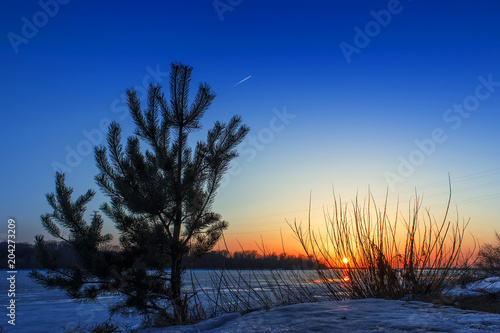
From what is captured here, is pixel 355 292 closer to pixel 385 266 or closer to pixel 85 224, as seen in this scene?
pixel 385 266

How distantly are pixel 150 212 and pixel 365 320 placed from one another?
4.58 metres

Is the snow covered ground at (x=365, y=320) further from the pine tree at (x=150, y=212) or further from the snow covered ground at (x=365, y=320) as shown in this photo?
the pine tree at (x=150, y=212)

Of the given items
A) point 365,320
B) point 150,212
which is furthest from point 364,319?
point 150,212

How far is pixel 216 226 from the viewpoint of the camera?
621cm

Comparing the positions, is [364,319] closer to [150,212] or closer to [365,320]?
[365,320]

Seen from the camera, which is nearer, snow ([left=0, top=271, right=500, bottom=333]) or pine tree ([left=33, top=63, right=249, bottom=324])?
snow ([left=0, top=271, right=500, bottom=333])

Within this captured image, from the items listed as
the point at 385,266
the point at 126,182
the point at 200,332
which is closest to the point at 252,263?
the point at 385,266

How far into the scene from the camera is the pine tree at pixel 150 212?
17.5 ft

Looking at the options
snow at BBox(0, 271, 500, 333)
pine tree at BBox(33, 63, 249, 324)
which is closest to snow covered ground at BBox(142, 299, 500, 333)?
snow at BBox(0, 271, 500, 333)

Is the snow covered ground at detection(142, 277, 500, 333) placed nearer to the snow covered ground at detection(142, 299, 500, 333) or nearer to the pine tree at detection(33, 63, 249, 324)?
the snow covered ground at detection(142, 299, 500, 333)

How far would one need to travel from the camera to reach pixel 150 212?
5621 millimetres

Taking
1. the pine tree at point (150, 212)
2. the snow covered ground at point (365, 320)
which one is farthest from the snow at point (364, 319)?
the pine tree at point (150, 212)

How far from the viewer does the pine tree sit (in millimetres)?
5328

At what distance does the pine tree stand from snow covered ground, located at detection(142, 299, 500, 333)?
11.3 ft
